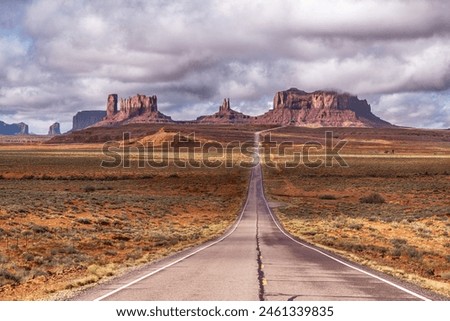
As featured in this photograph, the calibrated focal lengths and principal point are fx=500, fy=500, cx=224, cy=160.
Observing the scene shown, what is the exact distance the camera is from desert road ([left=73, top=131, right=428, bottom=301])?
40.3 ft

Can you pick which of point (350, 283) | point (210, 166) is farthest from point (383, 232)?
point (210, 166)

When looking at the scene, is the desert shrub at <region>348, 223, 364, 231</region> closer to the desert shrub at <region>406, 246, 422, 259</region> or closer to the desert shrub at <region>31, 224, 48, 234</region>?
the desert shrub at <region>406, 246, 422, 259</region>

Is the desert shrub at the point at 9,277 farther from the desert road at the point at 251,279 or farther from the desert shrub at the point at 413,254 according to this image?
the desert shrub at the point at 413,254

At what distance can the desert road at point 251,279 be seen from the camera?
40.3ft

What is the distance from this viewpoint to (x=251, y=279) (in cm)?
1480

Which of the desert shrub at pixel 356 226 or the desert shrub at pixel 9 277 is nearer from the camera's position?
the desert shrub at pixel 9 277

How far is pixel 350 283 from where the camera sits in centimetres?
1441

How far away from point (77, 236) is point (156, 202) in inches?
996

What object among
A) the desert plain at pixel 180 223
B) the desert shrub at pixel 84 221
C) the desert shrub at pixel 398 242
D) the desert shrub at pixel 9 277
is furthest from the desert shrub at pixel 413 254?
the desert shrub at pixel 84 221

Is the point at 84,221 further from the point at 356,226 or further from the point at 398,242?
the point at 398,242

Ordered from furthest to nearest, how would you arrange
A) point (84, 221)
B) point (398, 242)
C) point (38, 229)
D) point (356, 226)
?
point (356, 226)
point (84, 221)
point (398, 242)
point (38, 229)

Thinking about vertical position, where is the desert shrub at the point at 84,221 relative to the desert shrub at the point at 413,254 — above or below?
above

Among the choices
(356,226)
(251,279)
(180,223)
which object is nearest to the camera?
(251,279)

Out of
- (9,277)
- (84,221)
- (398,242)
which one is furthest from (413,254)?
(84,221)
